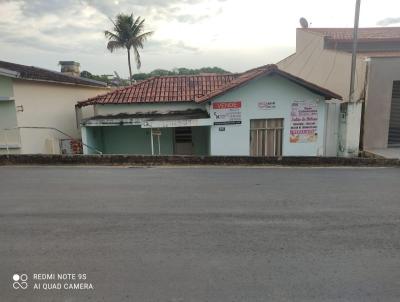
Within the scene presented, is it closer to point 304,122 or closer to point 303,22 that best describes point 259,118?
point 304,122

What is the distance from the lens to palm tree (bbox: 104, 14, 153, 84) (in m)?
29.5

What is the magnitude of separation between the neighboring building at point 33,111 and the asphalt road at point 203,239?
6675mm

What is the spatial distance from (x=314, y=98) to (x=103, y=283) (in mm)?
11940

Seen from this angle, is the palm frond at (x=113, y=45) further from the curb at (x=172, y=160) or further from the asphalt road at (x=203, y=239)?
the asphalt road at (x=203, y=239)

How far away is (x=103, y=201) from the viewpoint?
18.7ft

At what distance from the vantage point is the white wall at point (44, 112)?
12.9m

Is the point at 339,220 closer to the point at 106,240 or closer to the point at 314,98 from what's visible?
the point at 106,240

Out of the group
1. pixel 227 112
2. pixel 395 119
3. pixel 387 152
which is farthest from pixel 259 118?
pixel 395 119

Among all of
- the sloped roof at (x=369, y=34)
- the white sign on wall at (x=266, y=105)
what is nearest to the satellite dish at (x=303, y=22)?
the sloped roof at (x=369, y=34)

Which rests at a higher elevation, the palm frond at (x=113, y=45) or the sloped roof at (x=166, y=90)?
the palm frond at (x=113, y=45)

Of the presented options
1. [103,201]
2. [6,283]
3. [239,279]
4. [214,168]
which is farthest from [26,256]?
[214,168]

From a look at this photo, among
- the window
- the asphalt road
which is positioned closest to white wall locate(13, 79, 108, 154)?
the asphalt road

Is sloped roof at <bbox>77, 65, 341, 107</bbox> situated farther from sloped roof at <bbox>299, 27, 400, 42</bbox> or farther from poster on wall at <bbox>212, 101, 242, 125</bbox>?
sloped roof at <bbox>299, 27, 400, 42</bbox>

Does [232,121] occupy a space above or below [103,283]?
above
